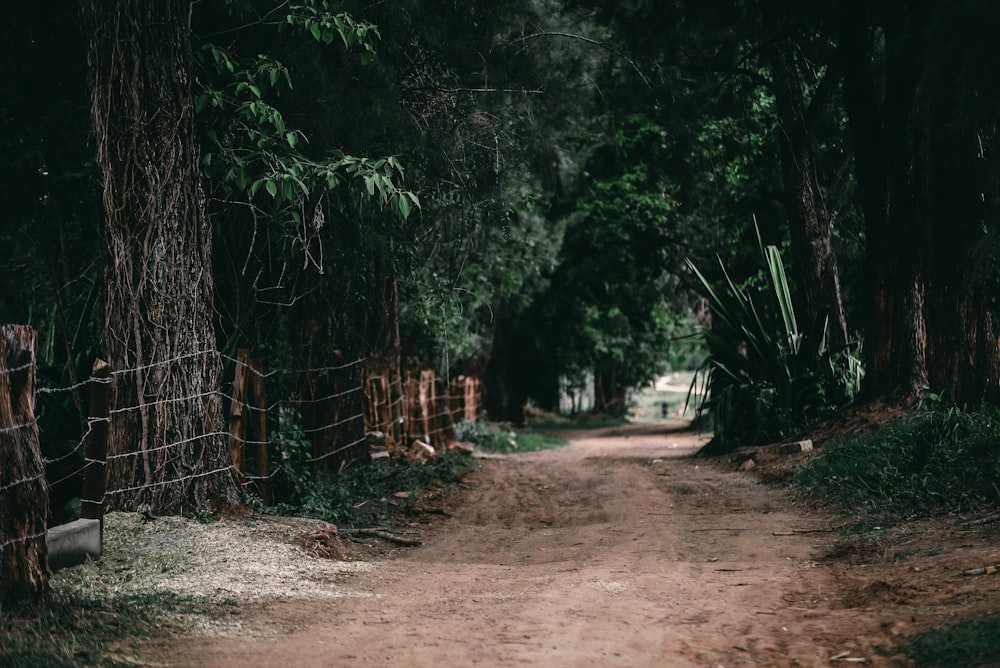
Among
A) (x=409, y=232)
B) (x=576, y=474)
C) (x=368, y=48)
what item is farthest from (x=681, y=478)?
(x=368, y=48)

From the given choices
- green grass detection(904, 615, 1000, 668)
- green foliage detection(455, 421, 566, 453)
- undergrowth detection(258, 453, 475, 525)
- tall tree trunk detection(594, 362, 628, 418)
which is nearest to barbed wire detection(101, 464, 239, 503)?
undergrowth detection(258, 453, 475, 525)

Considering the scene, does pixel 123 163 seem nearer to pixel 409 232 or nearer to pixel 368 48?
pixel 368 48

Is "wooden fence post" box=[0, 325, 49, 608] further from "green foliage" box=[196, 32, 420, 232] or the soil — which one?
"green foliage" box=[196, 32, 420, 232]

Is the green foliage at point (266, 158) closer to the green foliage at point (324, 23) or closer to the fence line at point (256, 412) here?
the green foliage at point (324, 23)

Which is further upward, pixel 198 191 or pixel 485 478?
pixel 198 191

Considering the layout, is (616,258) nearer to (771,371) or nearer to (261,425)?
(771,371)

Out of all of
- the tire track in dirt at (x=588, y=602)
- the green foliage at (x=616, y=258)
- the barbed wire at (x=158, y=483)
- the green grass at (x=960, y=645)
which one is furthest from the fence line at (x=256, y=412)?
the green foliage at (x=616, y=258)

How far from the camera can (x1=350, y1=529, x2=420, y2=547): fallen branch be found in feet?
27.9

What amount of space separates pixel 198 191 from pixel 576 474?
23.3 feet

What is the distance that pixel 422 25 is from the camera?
9938 mm

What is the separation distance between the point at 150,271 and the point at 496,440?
13225mm

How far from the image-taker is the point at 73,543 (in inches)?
237

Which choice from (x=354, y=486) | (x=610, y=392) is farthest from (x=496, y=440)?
(x=610, y=392)

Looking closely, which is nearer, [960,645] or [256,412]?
[960,645]
